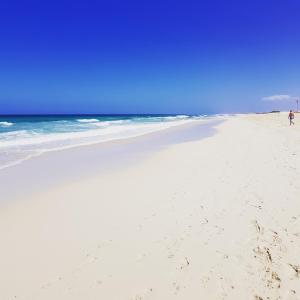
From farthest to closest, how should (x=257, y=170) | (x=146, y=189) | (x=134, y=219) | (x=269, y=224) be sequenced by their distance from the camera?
(x=257, y=170)
(x=146, y=189)
(x=134, y=219)
(x=269, y=224)

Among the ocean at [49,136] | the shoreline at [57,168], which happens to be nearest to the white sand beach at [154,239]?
the shoreline at [57,168]

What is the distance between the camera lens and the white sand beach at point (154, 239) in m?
3.26

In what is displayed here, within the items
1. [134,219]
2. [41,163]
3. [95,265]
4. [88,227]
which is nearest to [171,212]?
[134,219]

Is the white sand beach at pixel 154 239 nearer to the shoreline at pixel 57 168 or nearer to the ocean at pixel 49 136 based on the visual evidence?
the shoreline at pixel 57 168

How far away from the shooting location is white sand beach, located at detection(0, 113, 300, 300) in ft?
10.7

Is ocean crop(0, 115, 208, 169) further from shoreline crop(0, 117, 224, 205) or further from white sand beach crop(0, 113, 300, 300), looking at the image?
white sand beach crop(0, 113, 300, 300)

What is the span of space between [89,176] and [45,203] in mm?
2381

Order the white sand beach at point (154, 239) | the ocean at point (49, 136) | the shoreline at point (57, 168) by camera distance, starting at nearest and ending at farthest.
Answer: the white sand beach at point (154, 239) → the shoreline at point (57, 168) → the ocean at point (49, 136)

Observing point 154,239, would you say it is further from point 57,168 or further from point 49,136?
point 49,136

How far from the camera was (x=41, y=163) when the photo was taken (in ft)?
33.3

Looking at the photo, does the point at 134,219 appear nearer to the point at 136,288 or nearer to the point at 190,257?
the point at 190,257

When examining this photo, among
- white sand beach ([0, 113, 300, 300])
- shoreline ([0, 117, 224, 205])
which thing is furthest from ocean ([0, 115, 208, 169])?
white sand beach ([0, 113, 300, 300])

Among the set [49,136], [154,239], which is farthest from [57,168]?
[49,136]

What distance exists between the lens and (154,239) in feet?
14.3
